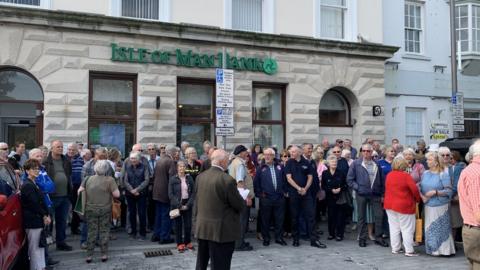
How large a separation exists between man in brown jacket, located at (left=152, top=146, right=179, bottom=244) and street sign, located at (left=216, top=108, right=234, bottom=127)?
131 cm

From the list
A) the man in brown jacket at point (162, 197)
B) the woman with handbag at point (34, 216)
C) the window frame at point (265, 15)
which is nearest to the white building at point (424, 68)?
the window frame at point (265, 15)

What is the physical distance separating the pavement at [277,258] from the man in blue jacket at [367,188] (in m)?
0.37

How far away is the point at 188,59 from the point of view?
14.7 metres

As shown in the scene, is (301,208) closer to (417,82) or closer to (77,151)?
(77,151)

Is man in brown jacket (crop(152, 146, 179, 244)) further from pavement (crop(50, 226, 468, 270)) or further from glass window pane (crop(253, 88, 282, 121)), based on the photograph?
glass window pane (crop(253, 88, 282, 121))

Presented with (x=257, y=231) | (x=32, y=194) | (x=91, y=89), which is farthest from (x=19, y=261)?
(x=91, y=89)

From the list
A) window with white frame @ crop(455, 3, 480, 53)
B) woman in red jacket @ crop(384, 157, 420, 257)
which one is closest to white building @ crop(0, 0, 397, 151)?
window with white frame @ crop(455, 3, 480, 53)

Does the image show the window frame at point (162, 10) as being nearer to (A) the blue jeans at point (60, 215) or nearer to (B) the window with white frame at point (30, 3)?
(B) the window with white frame at point (30, 3)

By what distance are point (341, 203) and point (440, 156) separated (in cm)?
235

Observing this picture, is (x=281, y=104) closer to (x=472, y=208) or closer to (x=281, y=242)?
(x=281, y=242)

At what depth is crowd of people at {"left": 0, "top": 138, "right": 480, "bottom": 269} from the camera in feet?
27.8

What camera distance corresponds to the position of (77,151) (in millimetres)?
10906

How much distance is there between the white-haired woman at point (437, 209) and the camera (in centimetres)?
904

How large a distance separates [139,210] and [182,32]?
20.7ft
